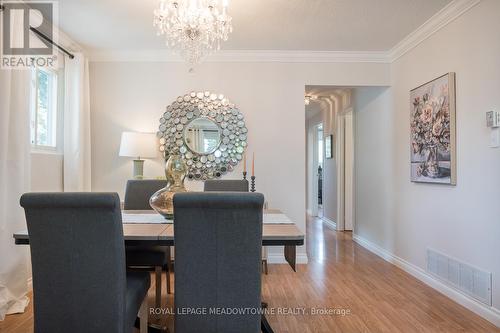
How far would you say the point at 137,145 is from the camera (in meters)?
3.11

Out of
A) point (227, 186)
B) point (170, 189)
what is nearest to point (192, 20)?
point (170, 189)

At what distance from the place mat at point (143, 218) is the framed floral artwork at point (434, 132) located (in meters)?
2.31

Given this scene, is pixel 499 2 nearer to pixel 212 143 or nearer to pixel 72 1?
pixel 212 143

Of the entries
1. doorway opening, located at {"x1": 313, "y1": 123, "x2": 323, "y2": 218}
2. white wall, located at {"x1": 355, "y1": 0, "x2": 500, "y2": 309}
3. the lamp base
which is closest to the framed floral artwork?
white wall, located at {"x1": 355, "y1": 0, "x2": 500, "y2": 309}

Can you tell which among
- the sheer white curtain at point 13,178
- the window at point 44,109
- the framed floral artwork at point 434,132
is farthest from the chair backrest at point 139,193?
the framed floral artwork at point 434,132

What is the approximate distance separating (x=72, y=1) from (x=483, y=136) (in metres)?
3.36

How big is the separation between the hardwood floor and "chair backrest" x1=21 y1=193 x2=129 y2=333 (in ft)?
2.74

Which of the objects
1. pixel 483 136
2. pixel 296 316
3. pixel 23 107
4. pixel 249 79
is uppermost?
pixel 249 79

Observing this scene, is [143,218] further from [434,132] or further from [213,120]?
[434,132]

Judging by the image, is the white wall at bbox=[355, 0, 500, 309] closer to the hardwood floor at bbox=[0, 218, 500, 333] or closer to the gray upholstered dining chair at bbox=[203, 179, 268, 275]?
the hardwood floor at bbox=[0, 218, 500, 333]

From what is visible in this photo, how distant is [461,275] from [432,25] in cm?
219

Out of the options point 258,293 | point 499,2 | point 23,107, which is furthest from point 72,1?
point 499,2

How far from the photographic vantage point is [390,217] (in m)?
3.54

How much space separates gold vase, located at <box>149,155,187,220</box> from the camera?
1.88 meters
